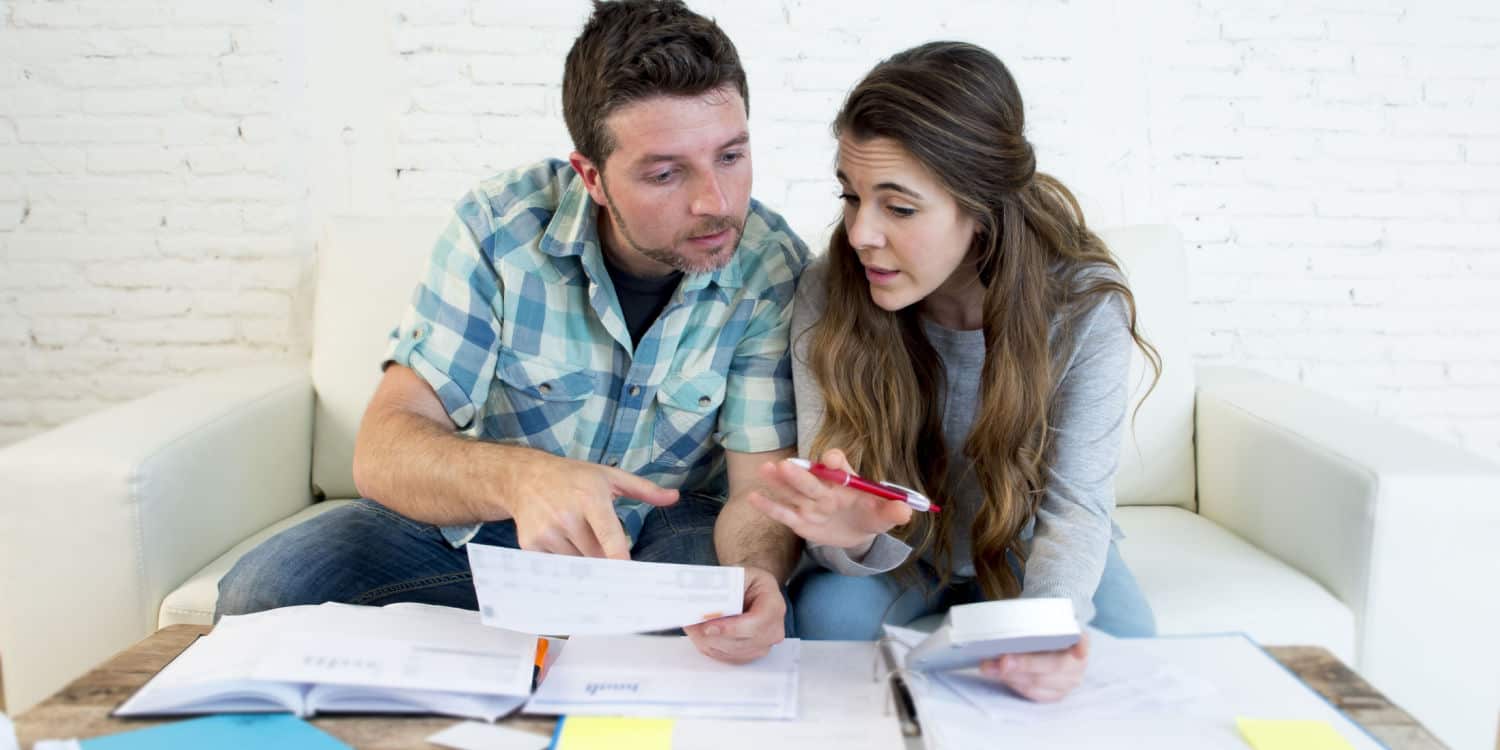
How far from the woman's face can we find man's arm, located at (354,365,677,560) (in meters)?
0.50

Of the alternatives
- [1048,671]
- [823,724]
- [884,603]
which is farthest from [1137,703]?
[884,603]

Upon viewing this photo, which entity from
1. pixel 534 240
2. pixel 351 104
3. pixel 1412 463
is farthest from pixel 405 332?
pixel 1412 463

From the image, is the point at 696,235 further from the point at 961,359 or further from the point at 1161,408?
the point at 1161,408

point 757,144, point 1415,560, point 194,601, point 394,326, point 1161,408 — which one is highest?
point 757,144

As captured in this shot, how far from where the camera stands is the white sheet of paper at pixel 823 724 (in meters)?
0.97

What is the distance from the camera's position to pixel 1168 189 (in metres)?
2.51

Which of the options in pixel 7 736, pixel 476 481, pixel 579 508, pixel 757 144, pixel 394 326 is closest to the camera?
pixel 7 736

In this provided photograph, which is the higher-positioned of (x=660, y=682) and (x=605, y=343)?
(x=605, y=343)

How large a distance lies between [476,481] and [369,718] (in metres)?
0.41

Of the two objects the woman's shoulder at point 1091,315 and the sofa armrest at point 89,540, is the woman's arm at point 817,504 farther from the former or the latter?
the sofa armrest at point 89,540

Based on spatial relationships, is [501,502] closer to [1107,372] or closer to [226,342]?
[1107,372]

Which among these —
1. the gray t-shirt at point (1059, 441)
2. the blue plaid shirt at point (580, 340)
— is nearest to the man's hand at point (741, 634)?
the gray t-shirt at point (1059, 441)

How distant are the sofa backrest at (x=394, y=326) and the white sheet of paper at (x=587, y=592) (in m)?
1.21

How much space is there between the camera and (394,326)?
210cm
